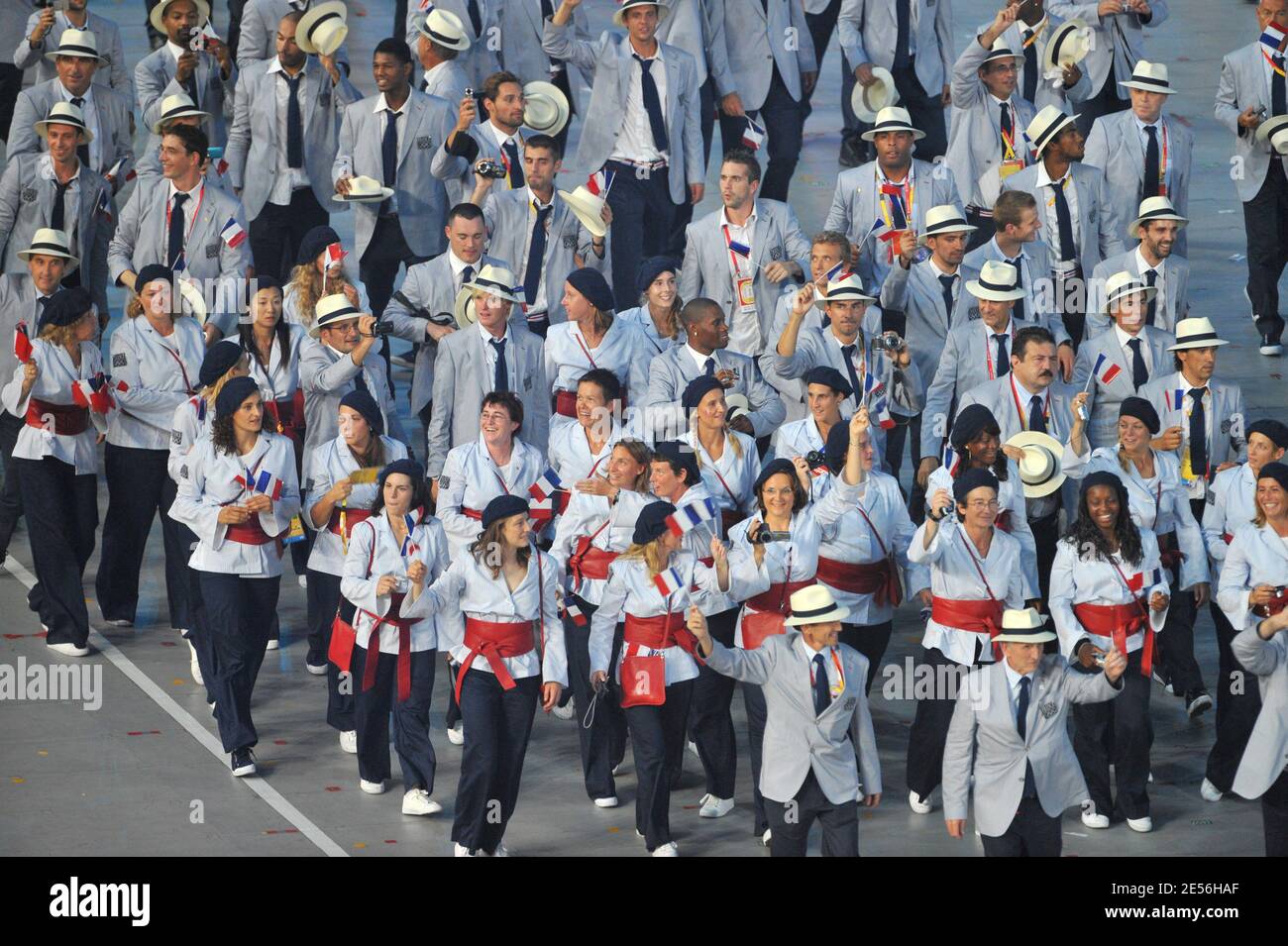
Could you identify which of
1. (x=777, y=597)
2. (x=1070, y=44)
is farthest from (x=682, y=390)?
(x=1070, y=44)

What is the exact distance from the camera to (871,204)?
1458 cm

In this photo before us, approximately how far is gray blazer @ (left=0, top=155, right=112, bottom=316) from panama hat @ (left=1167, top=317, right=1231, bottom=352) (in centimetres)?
663

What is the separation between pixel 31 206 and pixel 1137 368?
669 centimetres

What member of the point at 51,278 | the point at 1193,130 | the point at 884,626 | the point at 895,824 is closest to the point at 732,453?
the point at 884,626

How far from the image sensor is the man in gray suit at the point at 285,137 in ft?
51.1

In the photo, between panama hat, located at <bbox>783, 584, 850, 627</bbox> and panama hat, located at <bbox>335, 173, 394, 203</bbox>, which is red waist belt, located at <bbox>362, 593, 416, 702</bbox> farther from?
panama hat, located at <bbox>335, 173, 394, 203</bbox>

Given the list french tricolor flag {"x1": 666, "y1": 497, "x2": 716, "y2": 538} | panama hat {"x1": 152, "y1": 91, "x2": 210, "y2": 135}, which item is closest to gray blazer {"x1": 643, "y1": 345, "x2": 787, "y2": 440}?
french tricolor flag {"x1": 666, "y1": 497, "x2": 716, "y2": 538}

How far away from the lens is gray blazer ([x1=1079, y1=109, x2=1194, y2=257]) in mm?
15156

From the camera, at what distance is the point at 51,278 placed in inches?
550

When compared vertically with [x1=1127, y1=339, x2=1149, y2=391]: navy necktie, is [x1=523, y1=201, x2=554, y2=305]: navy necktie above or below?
above

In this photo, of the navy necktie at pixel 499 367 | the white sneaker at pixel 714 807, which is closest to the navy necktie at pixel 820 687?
the white sneaker at pixel 714 807

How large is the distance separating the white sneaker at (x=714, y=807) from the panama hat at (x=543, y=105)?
198 inches

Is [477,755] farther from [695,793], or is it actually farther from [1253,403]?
[1253,403]

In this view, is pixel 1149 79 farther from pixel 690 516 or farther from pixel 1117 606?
pixel 690 516
